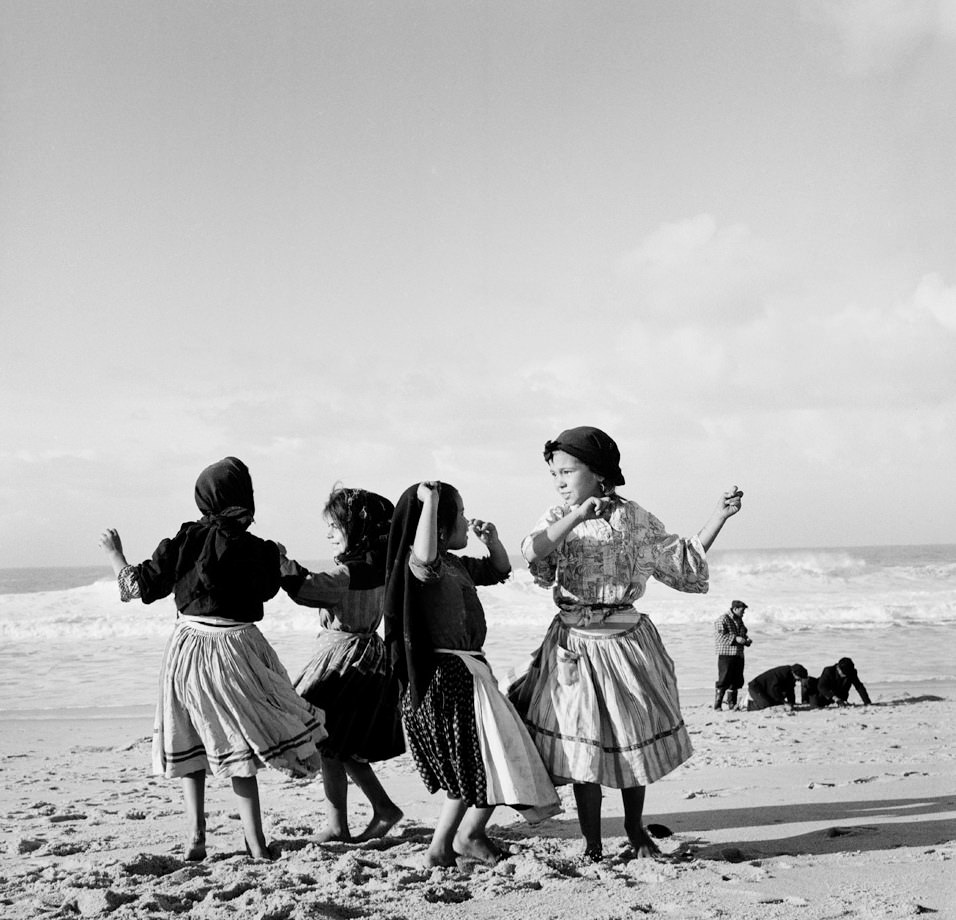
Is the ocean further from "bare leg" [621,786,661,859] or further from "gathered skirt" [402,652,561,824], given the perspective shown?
"gathered skirt" [402,652,561,824]

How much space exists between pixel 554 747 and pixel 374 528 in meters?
1.35

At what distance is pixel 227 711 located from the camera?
4.05 meters

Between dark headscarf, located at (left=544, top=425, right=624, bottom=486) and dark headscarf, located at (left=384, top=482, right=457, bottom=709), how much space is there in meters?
0.55

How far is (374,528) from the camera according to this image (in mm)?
4637

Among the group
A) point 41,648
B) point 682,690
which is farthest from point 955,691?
point 41,648

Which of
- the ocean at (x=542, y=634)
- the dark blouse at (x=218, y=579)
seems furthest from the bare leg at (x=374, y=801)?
the ocean at (x=542, y=634)

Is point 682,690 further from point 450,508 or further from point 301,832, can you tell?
point 450,508

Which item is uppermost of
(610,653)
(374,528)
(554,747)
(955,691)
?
(374,528)

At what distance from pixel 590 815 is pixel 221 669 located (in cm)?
164

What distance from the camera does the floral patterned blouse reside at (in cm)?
410

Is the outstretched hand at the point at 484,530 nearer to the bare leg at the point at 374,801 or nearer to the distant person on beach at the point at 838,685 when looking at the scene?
the bare leg at the point at 374,801

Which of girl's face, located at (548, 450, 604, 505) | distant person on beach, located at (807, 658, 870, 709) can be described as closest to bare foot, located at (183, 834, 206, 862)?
girl's face, located at (548, 450, 604, 505)

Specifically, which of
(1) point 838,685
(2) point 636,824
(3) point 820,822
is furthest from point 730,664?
(2) point 636,824

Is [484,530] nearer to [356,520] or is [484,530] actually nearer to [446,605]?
[446,605]
